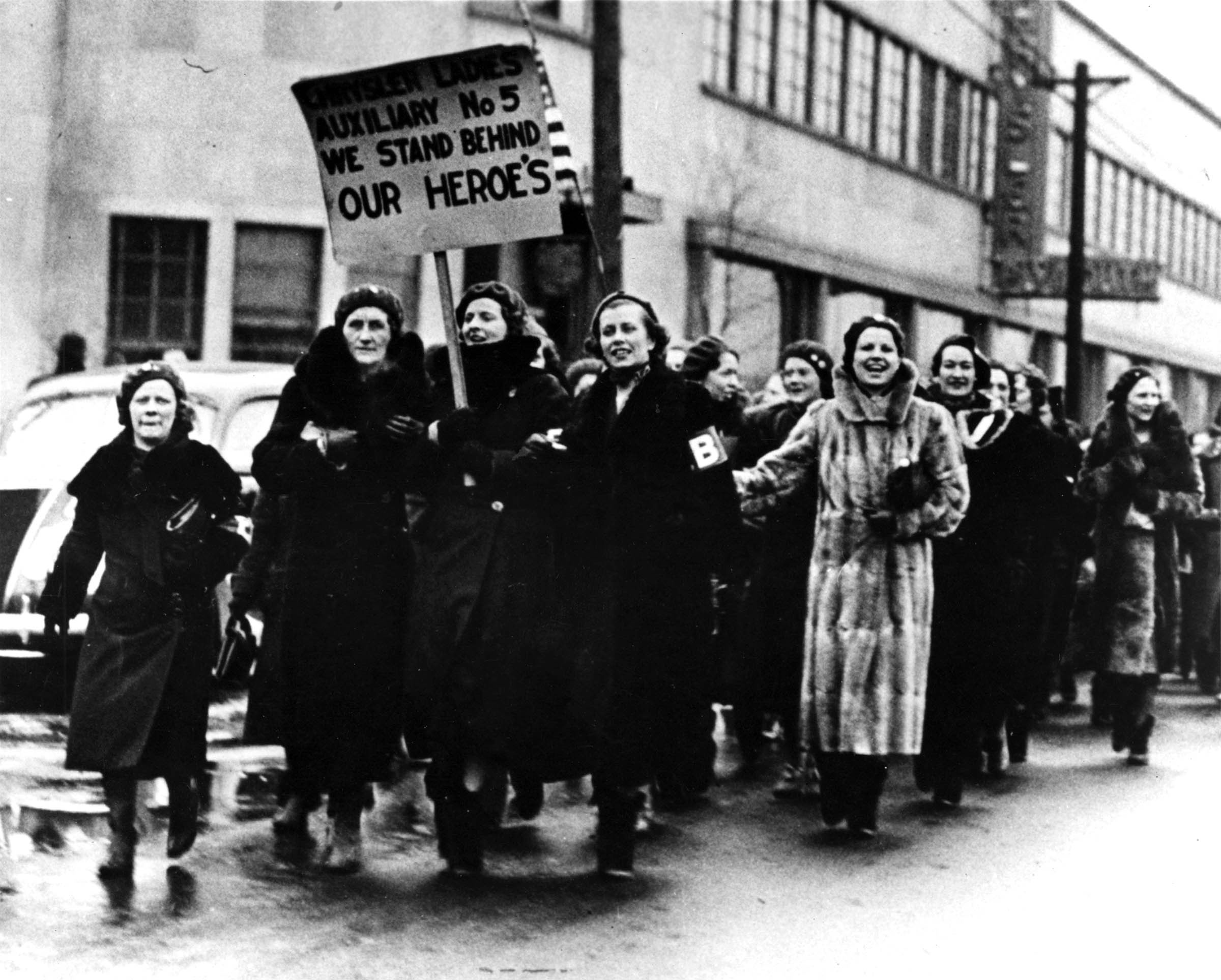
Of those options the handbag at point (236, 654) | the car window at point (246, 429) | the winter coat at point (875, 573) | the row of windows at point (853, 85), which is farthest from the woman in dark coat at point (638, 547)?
the row of windows at point (853, 85)

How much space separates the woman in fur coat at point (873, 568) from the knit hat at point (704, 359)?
1.71 metres

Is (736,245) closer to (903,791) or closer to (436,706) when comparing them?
(903,791)

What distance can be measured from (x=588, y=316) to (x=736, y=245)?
566cm

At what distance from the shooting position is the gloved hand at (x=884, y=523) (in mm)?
8133

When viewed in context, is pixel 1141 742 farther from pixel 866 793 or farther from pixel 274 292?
pixel 274 292

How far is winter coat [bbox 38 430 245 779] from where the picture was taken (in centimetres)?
693

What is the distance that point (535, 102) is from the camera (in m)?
7.38

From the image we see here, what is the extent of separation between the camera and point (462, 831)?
7113 millimetres

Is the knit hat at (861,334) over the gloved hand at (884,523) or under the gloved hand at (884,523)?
over

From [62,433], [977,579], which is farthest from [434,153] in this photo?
[62,433]

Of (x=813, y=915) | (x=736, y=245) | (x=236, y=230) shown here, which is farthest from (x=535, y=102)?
(x=736, y=245)

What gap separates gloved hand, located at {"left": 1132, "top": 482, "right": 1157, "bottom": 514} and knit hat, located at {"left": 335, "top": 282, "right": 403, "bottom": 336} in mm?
5013

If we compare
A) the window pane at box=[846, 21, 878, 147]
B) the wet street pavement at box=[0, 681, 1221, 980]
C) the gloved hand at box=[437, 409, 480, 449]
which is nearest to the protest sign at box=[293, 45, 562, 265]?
the gloved hand at box=[437, 409, 480, 449]

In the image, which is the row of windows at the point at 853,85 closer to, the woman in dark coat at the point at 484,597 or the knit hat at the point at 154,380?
the woman in dark coat at the point at 484,597
